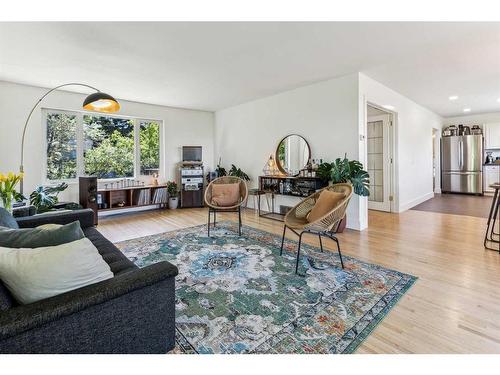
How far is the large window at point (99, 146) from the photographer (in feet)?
15.7

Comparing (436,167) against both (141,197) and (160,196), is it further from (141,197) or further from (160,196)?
(141,197)

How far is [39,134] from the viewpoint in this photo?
451 centimetres

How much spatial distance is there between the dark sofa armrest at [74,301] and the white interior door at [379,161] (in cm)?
506

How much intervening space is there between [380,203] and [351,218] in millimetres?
1790

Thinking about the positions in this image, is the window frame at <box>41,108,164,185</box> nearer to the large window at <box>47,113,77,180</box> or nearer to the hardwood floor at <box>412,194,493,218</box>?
the large window at <box>47,113,77,180</box>

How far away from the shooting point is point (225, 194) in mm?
4043

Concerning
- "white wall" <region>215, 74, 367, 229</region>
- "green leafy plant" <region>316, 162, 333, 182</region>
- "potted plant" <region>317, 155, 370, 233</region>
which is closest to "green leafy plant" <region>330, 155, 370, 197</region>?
"potted plant" <region>317, 155, 370, 233</region>

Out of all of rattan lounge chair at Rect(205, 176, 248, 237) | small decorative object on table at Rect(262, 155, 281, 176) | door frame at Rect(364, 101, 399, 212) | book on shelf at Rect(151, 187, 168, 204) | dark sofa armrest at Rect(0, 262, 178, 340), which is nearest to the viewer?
dark sofa armrest at Rect(0, 262, 178, 340)

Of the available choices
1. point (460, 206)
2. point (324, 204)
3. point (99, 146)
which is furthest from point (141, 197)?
point (460, 206)

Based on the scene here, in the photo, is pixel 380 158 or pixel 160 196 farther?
pixel 160 196

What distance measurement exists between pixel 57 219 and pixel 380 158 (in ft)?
17.8

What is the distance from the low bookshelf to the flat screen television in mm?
842

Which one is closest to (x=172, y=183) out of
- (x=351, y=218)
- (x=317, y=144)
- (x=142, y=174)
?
(x=142, y=174)

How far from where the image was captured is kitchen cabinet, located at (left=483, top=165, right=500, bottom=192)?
706 centimetres
